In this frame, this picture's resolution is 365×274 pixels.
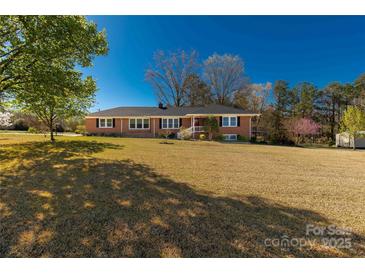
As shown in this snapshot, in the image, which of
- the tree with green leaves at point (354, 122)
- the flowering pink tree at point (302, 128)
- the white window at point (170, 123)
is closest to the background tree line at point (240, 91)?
the flowering pink tree at point (302, 128)

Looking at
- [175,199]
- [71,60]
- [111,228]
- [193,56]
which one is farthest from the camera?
[193,56]

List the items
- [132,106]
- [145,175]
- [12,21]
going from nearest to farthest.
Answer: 1. [145,175]
2. [12,21]
3. [132,106]

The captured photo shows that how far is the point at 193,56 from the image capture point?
1414 inches

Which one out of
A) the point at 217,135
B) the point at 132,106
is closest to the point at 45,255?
the point at 217,135

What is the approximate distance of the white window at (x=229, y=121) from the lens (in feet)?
75.0

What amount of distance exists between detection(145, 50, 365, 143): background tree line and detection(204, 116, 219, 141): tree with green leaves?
1478cm

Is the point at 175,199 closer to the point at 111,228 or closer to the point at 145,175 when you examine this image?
the point at 111,228

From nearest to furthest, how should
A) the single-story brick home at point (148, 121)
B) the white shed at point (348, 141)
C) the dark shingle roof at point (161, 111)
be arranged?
the white shed at point (348, 141), the dark shingle roof at point (161, 111), the single-story brick home at point (148, 121)

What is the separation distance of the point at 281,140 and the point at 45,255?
25.3 meters

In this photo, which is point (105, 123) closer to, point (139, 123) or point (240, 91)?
point (139, 123)

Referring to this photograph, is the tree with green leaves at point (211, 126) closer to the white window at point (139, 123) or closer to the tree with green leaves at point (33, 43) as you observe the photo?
the white window at point (139, 123)

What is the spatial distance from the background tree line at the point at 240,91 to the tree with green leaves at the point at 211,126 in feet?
48.5

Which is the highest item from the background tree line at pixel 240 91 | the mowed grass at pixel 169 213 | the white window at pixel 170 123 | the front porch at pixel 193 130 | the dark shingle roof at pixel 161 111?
the background tree line at pixel 240 91
